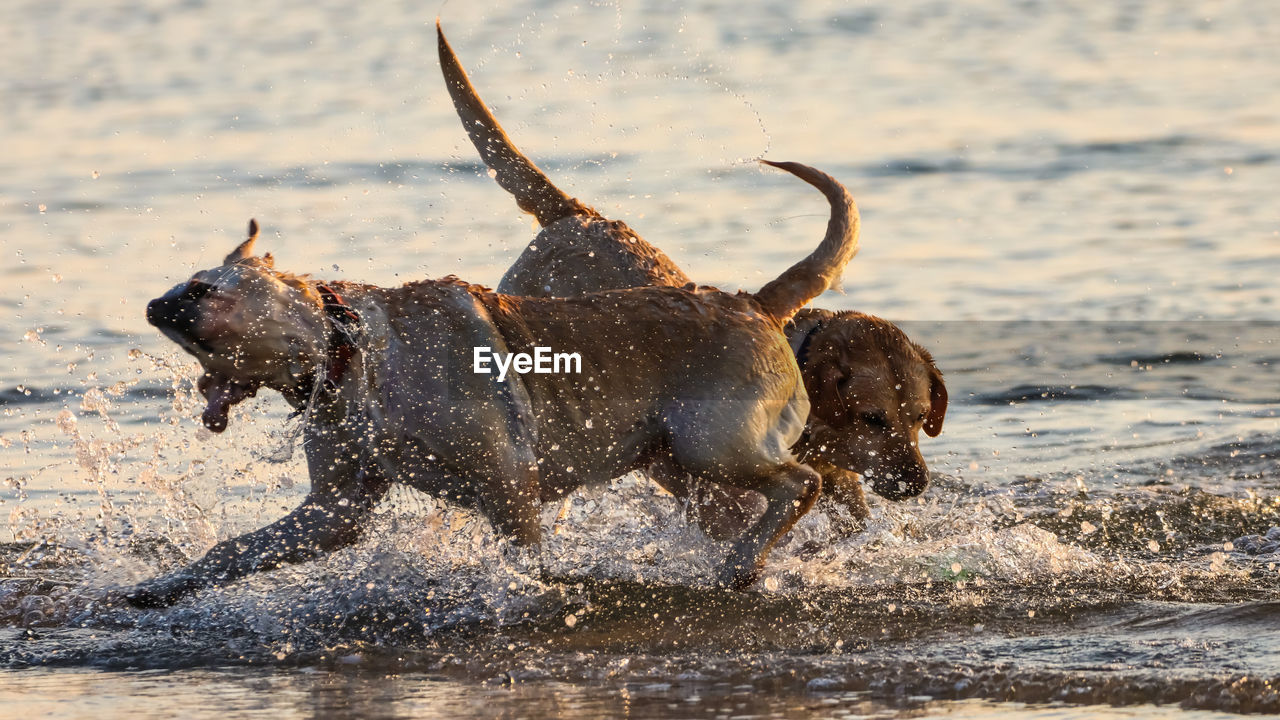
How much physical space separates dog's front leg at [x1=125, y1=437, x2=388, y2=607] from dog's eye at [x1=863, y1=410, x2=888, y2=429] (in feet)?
6.03

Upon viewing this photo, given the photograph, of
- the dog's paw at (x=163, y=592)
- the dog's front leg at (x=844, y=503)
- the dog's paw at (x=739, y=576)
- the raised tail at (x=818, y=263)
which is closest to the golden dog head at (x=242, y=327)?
the dog's paw at (x=163, y=592)

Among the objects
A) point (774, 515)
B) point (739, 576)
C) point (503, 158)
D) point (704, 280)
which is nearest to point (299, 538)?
point (739, 576)

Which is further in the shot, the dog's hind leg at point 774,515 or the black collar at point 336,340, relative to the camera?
the dog's hind leg at point 774,515

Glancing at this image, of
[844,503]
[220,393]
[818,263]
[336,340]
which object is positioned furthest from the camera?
[844,503]

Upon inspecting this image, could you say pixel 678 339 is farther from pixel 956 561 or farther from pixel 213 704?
pixel 213 704

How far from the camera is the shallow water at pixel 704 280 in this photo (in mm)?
5383

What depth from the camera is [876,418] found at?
6629 millimetres

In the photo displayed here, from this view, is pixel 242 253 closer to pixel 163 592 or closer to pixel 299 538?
pixel 299 538

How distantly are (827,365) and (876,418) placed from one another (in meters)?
0.26

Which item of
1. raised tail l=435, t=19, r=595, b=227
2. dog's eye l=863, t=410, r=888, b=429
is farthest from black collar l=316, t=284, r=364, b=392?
dog's eye l=863, t=410, r=888, b=429

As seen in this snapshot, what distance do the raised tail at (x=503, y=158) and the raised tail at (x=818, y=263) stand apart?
3.62ft

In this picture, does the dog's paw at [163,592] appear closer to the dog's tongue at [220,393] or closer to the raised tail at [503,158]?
the dog's tongue at [220,393]

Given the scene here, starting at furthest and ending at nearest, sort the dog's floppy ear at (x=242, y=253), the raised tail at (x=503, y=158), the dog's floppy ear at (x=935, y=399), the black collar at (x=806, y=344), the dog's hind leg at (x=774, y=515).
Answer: the raised tail at (x=503, y=158), the dog's floppy ear at (x=935, y=399), the black collar at (x=806, y=344), the dog's hind leg at (x=774, y=515), the dog's floppy ear at (x=242, y=253)

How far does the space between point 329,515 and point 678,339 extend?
1257mm
